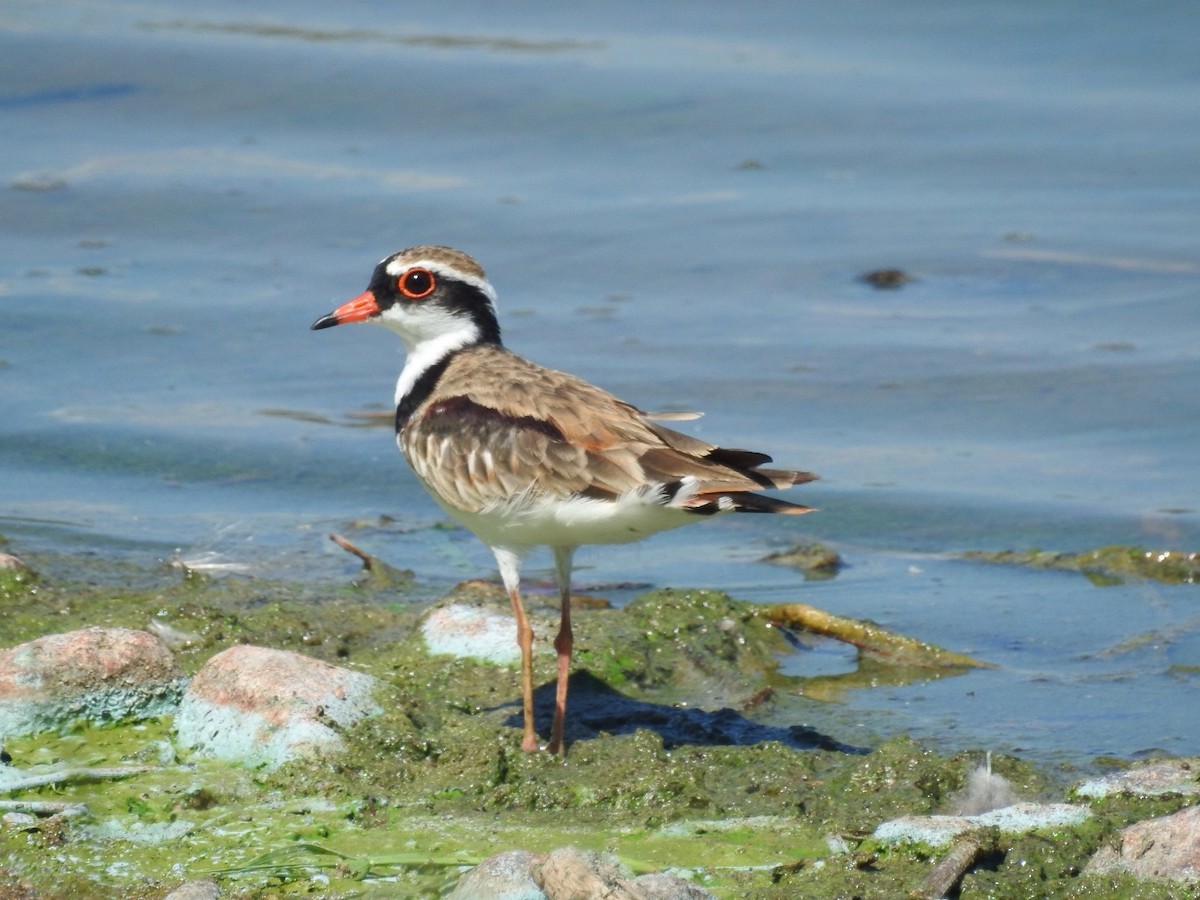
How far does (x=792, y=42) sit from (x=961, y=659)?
913 centimetres

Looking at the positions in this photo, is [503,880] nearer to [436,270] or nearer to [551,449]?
[551,449]

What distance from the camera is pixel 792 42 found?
1431 cm

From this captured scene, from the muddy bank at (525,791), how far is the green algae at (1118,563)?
163cm

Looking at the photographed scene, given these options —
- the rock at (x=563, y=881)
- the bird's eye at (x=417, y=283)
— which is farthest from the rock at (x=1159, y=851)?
the bird's eye at (x=417, y=283)

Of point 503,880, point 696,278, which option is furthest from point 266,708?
point 696,278

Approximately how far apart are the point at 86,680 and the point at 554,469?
151 centimetres

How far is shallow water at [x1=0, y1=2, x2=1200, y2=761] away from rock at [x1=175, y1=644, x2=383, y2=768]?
1.63 metres

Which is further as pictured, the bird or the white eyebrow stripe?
the white eyebrow stripe

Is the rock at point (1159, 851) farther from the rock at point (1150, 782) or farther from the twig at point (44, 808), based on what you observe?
the twig at point (44, 808)

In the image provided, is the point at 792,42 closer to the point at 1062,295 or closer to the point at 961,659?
the point at 1062,295

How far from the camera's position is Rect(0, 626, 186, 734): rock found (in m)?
4.96

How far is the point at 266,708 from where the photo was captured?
489 cm

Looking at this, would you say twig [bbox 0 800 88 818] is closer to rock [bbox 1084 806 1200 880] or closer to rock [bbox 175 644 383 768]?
rock [bbox 175 644 383 768]

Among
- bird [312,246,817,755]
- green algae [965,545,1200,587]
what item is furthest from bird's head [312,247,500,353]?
green algae [965,545,1200,587]
